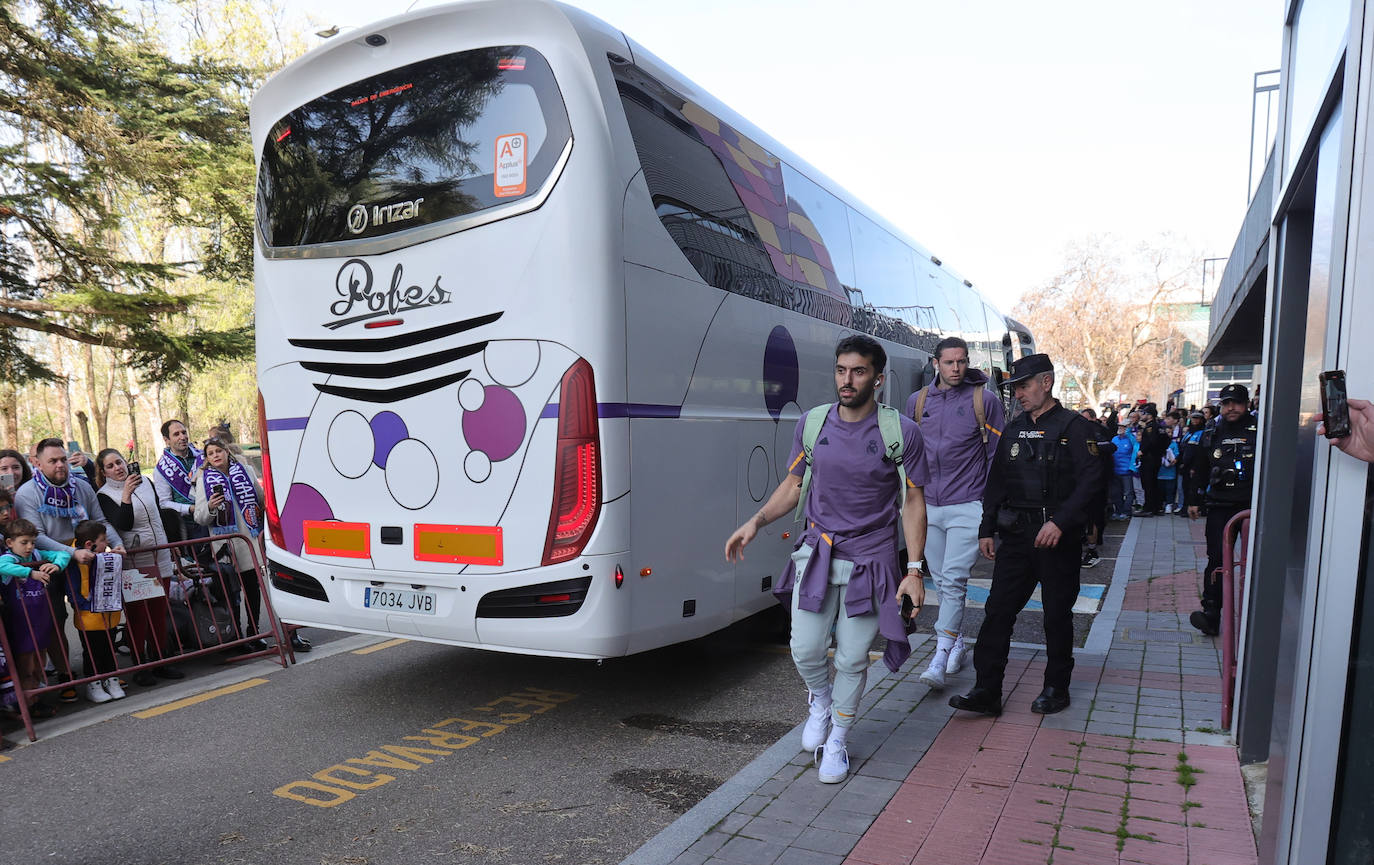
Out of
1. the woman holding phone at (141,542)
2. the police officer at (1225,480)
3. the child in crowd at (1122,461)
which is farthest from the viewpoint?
the child in crowd at (1122,461)

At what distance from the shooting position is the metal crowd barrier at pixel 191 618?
19.5 feet

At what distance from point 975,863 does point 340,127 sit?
4851 mm

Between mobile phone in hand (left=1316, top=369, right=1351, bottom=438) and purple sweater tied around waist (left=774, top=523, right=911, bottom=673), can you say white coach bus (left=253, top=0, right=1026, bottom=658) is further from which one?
mobile phone in hand (left=1316, top=369, right=1351, bottom=438)

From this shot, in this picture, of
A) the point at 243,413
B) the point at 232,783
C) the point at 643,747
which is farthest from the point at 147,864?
the point at 243,413

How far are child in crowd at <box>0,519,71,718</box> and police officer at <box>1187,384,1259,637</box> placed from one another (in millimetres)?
7794

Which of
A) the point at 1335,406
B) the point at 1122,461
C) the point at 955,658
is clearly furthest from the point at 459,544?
the point at 1122,461

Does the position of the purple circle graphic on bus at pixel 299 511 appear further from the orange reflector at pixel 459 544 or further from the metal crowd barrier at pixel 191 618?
the metal crowd barrier at pixel 191 618

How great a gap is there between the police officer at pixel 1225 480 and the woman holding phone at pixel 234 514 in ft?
23.2

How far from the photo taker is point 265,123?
221 inches

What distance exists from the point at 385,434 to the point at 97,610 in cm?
266

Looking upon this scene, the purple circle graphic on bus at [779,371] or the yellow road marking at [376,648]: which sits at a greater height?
the purple circle graphic on bus at [779,371]

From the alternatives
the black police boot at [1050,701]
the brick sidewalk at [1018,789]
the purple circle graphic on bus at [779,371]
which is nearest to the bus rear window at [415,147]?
the purple circle graphic on bus at [779,371]

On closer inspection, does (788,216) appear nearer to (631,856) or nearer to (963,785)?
(963,785)

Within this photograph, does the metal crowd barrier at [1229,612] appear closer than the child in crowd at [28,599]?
Yes
